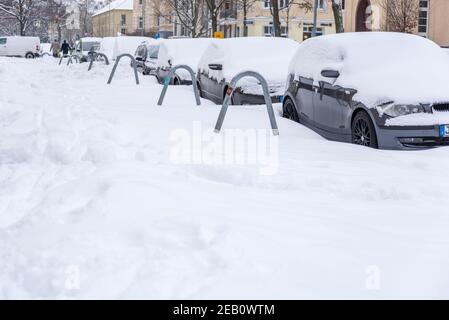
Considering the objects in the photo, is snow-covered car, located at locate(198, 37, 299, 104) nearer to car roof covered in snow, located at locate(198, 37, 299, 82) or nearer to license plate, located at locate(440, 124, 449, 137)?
car roof covered in snow, located at locate(198, 37, 299, 82)

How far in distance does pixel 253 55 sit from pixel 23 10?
58.7 metres

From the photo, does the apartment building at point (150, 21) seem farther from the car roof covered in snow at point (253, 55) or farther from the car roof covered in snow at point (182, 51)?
the car roof covered in snow at point (253, 55)

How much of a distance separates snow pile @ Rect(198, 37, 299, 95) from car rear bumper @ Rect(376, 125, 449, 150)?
4.49 m

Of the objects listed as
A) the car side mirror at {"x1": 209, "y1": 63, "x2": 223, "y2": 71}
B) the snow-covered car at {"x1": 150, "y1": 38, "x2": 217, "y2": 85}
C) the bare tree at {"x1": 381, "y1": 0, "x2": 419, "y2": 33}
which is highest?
the bare tree at {"x1": 381, "y1": 0, "x2": 419, "y2": 33}

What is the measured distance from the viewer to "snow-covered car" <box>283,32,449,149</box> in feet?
24.5

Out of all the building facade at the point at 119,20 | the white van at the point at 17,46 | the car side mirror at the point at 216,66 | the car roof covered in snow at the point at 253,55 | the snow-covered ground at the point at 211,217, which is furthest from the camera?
the building facade at the point at 119,20

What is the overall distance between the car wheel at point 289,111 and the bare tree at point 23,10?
56.1 metres

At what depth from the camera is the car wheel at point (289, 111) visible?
33.5 ft

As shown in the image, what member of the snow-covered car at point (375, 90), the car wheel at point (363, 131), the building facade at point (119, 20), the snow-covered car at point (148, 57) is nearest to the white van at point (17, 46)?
the snow-covered car at point (148, 57)

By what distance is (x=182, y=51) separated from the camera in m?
20.2

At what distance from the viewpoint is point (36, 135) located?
7.51 metres

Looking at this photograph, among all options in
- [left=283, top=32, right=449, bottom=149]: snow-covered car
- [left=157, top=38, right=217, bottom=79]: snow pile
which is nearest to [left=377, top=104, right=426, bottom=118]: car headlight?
[left=283, top=32, right=449, bottom=149]: snow-covered car

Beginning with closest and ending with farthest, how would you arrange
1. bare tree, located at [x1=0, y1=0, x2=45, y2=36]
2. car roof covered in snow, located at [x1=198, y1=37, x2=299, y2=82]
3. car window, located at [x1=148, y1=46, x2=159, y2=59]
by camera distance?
1. car roof covered in snow, located at [x1=198, y1=37, x2=299, y2=82]
2. car window, located at [x1=148, y1=46, x2=159, y2=59]
3. bare tree, located at [x1=0, y1=0, x2=45, y2=36]

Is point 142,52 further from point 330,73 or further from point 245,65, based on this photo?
point 330,73
